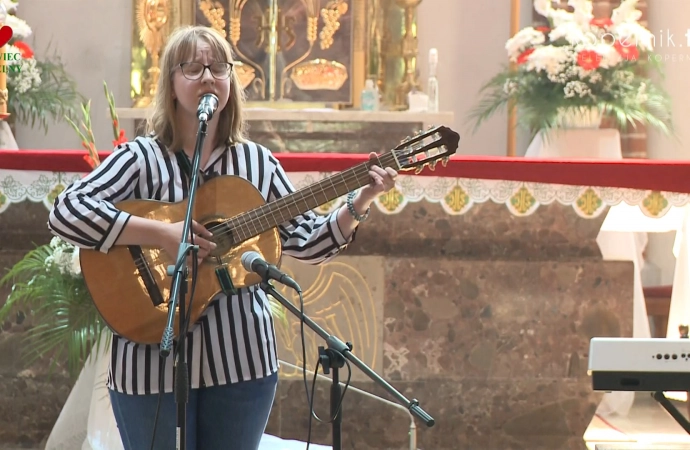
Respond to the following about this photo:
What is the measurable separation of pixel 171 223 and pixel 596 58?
12.2 feet

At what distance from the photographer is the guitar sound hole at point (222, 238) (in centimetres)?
242

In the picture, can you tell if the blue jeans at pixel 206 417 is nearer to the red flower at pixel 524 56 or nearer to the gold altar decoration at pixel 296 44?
the red flower at pixel 524 56

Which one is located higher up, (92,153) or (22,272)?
(92,153)

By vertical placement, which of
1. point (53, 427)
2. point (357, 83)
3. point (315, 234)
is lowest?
point (53, 427)

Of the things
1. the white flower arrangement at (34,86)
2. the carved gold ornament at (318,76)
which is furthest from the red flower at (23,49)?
the carved gold ornament at (318,76)

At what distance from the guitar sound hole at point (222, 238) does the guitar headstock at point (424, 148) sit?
0.45 m

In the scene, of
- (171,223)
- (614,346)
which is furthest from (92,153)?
(614,346)

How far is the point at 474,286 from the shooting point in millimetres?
4148

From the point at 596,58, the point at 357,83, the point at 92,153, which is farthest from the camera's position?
the point at 357,83

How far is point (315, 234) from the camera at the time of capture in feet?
8.12

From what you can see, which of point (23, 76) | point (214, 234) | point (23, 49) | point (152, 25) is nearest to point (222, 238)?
point (214, 234)

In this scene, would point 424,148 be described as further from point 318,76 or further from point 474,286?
point 318,76

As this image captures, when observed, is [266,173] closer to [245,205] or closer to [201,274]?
[245,205]

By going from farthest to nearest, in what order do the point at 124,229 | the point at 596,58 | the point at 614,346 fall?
1. the point at 596,58
2. the point at 124,229
3. the point at 614,346
